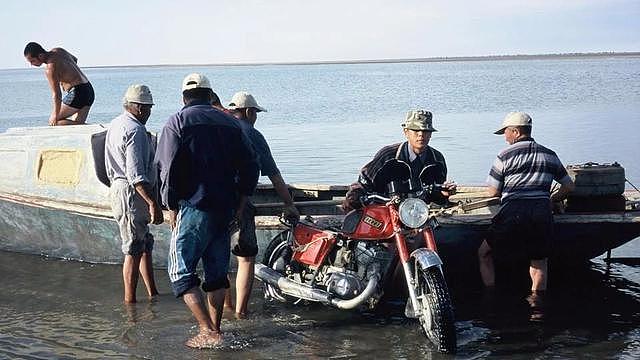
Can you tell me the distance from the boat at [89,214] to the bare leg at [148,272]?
0.75 meters

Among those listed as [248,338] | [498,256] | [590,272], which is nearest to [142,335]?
[248,338]

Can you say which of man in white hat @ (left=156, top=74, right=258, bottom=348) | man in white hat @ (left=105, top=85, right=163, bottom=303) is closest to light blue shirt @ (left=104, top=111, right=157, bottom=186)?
man in white hat @ (left=105, top=85, right=163, bottom=303)

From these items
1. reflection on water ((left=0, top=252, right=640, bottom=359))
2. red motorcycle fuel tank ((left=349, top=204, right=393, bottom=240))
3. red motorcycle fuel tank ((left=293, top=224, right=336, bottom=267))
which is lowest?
reflection on water ((left=0, top=252, right=640, bottom=359))

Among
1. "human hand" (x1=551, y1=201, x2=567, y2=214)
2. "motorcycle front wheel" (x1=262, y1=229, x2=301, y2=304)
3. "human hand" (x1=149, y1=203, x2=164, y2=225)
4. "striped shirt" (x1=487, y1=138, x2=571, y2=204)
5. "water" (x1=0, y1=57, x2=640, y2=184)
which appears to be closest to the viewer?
"human hand" (x1=149, y1=203, x2=164, y2=225)

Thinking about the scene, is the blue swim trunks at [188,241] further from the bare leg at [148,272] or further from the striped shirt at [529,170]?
the striped shirt at [529,170]

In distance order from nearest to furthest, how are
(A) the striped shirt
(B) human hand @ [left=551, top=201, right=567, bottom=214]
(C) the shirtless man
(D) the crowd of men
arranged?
1. (D) the crowd of men
2. (A) the striped shirt
3. (B) human hand @ [left=551, top=201, right=567, bottom=214]
4. (C) the shirtless man

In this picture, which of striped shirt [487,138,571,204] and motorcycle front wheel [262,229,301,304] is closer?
striped shirt [487,138,571,204]

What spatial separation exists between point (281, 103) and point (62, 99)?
34.8 metres

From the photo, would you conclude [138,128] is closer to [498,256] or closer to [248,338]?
[248,338]

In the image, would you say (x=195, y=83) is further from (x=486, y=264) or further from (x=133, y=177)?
(x=486, y=264)

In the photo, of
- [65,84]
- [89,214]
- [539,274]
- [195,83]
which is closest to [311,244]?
[195,83]

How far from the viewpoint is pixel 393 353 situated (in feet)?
20.7

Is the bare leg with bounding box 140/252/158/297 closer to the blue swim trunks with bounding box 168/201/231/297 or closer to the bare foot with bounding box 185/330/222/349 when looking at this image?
the bare foot with bounding box 185/330/222/349

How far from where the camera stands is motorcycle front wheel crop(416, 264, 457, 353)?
5871 mm
